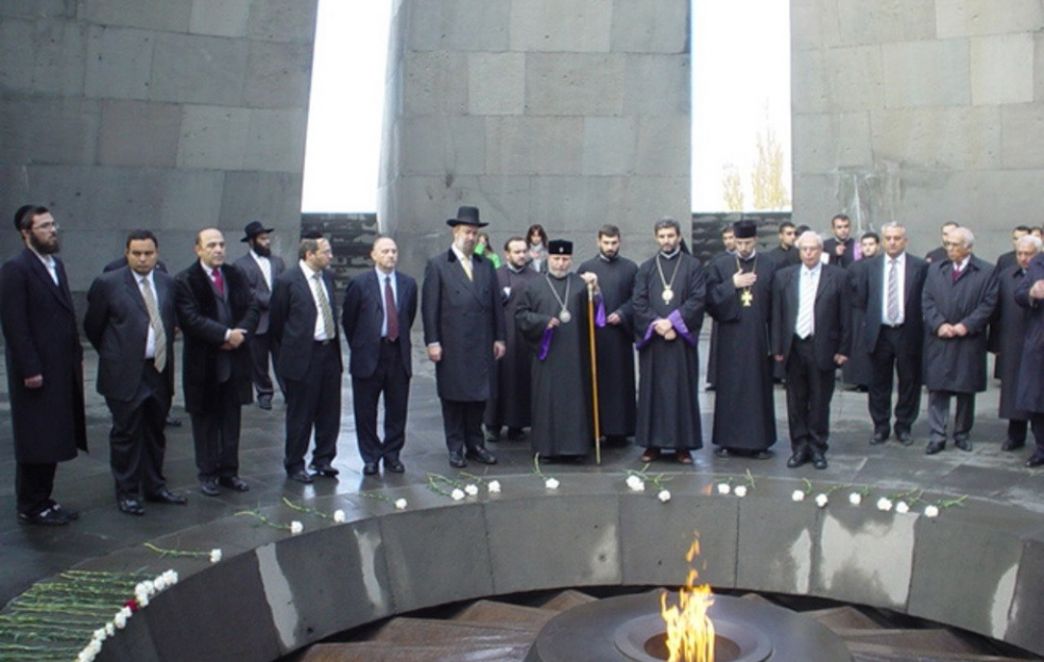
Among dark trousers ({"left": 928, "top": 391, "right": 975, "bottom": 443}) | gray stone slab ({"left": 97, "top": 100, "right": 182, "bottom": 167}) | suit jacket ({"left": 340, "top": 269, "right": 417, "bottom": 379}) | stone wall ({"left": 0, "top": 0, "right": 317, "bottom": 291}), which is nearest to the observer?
suit jacket ({"left": 340, "top": 269, "right": 417, "bottom": 379})

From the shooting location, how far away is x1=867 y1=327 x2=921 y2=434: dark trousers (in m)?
8.45

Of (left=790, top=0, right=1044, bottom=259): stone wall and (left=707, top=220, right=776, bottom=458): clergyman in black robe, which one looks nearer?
(left=707, top=220, right=776, bottom=458): clergyman in black robe

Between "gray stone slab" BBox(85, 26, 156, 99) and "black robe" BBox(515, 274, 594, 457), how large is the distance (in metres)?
6.48

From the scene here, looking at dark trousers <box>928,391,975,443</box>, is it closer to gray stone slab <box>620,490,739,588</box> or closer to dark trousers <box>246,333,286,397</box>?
gray stone slab <box>620,490,739,588</box>

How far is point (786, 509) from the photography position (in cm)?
662

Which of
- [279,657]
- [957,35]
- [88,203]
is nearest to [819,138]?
[957,35]

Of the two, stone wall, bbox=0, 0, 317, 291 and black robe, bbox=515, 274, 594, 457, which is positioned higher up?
stone wall, bbox=0, 0, 317, 291

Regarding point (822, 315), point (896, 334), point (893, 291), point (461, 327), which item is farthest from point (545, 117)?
point (822, 315)

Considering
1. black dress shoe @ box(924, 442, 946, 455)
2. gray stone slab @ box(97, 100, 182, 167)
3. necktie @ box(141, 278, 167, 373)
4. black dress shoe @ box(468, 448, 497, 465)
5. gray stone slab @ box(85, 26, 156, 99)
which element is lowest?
black dress shoe @ box(468, 448, 497, 465)

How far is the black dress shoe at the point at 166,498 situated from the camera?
6.50 metres

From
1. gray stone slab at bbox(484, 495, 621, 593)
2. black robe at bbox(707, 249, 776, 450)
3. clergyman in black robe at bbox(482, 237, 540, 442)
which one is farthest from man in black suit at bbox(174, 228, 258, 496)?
black robe at bbox(707, 249, 776, 450)

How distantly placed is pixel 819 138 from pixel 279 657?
386 inches

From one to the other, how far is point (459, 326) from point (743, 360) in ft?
6.64

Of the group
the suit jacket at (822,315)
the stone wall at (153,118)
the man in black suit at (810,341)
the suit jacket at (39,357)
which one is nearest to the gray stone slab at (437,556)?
the suit jacket at (39,357)
